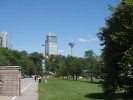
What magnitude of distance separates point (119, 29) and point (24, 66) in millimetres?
159519

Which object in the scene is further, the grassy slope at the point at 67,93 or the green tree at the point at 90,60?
the green tree at the point at 90,60

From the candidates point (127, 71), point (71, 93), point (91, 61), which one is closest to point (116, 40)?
point (127, 71)

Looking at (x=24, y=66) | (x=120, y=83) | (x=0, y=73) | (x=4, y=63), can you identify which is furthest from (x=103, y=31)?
(x=24, y=66)

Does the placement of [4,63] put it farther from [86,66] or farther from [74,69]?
[86,66]

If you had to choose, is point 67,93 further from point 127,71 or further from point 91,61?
point 91,61

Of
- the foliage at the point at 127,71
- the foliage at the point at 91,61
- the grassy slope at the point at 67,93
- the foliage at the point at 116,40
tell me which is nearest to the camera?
the foliage at the point at 127,71

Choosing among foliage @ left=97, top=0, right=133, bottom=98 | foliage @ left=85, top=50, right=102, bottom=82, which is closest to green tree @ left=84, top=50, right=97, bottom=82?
foliage @ left=85, top=50, right=102, bottom=82

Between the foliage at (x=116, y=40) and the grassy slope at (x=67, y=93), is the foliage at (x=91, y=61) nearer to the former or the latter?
the grassy slope at (x=67, y=93)

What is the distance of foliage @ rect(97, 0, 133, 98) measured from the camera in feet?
58.1

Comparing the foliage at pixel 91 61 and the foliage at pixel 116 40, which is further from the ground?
the foliage at pixel 91 61

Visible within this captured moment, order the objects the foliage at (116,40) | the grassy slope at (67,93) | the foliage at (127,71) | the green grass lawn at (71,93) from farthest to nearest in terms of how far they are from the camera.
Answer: the grassy slope at (67,93) < the green grass lawn at (71,93) < the foliage at (116,40) < the foliage at (127,71)

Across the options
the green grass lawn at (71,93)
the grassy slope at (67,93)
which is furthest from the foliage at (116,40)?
the grassy slope at (67,93)

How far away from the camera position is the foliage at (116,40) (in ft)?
58.1

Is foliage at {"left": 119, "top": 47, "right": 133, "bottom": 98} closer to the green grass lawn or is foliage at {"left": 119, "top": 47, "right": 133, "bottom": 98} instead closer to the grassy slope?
the green grass lawn
